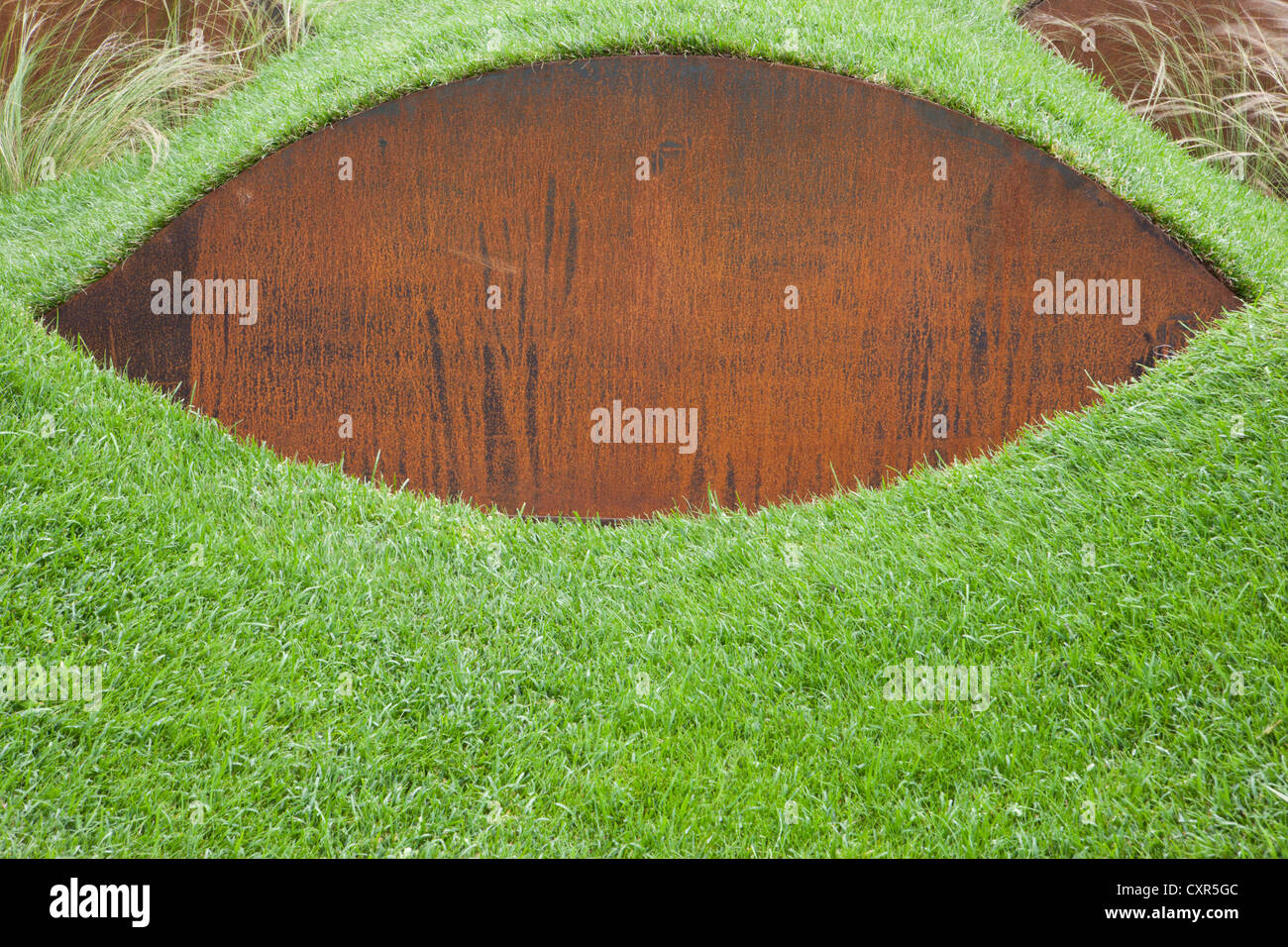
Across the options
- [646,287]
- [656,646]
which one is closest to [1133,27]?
[646,287]

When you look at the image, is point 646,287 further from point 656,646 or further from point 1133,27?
point 1133,27

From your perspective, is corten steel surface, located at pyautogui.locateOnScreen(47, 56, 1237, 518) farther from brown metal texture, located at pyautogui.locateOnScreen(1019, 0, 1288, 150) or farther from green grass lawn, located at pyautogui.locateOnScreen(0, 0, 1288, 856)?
brown metal texture, located at pyautogui.locateOnScreen(1019, 0, 1288, 150)

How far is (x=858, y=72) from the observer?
429 centimetres

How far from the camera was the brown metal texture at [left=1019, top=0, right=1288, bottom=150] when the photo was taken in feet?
19.9

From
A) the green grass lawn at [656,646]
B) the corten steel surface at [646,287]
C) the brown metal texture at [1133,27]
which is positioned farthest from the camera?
the brown metal texture at [1133,27]

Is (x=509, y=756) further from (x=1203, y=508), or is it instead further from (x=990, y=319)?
(x=990, y=319)

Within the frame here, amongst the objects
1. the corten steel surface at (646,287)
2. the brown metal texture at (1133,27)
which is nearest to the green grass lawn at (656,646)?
the corten steel surface at (646,287)

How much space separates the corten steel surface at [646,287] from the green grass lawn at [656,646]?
405 mm

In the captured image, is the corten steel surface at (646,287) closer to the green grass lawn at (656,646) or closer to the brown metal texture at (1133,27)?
A: the green grass lawn at (656,646)

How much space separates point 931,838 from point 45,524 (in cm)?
285

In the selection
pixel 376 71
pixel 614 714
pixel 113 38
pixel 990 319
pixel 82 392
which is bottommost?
pixel 614 714

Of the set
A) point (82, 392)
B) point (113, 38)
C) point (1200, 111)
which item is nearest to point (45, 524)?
point (82, 392)

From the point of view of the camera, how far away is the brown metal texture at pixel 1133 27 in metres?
6.07

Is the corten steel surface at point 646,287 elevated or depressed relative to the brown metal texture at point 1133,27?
depressed
